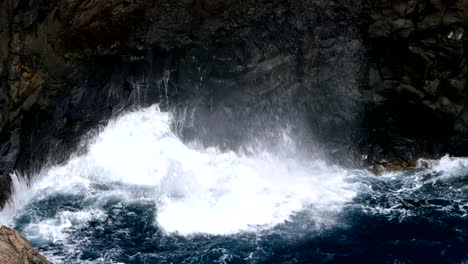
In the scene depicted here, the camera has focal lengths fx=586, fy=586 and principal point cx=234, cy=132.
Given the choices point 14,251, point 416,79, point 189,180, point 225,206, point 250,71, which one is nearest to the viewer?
point 14,251

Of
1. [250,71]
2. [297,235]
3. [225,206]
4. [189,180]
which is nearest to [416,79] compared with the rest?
[250,71]

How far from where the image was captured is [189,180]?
31.1m

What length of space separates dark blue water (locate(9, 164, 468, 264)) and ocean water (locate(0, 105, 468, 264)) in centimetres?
5

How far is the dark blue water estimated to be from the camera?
25000 millimetres

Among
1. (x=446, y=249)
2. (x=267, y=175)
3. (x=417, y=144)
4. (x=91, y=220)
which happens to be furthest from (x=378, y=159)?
(x=91, y=220)

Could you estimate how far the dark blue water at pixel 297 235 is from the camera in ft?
82.0

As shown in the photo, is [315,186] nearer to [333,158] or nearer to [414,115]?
[333,158]

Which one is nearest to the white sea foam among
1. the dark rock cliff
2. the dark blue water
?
the dark blue water

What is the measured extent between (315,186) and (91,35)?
14002 mm

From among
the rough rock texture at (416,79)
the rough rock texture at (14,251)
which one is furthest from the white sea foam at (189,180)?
the rough rock texture at (14,251)

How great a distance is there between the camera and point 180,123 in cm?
3406

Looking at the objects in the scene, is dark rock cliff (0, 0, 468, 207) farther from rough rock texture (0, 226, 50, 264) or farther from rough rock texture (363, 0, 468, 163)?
rough rock texture (0, 226, 50, 264)

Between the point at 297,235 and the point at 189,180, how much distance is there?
7274mm

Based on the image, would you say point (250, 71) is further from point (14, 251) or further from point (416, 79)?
point (14, 251)
